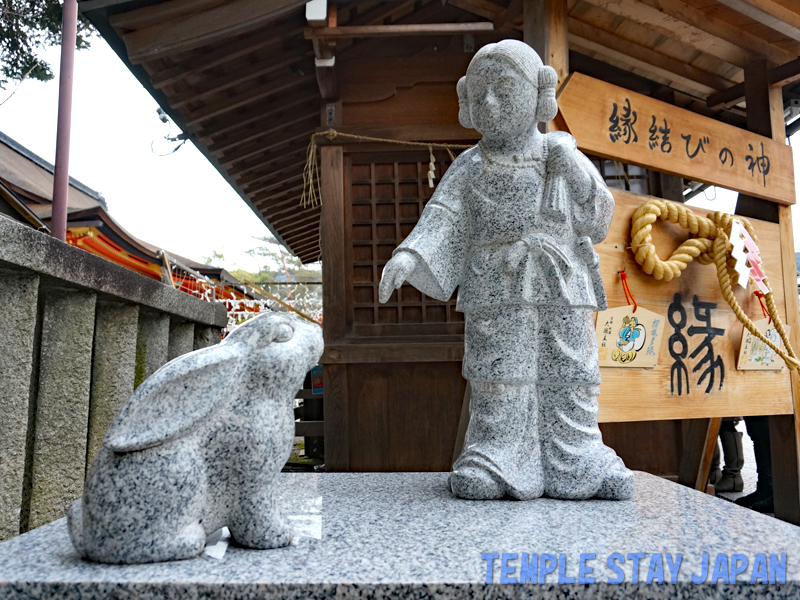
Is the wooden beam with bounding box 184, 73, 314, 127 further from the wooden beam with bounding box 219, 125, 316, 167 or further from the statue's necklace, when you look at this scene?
the statue's necklace

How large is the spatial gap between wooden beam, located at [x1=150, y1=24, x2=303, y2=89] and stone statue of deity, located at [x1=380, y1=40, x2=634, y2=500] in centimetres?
264

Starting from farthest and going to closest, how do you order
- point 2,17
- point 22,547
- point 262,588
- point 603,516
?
point 2,17, point 603,516, point 22,547, point 262,588

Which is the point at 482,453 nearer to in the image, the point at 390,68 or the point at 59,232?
the point at 59,232

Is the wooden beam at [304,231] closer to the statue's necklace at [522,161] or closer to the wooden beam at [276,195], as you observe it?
the wooden beam at [276,195]

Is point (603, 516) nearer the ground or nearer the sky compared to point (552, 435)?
nearer the ground

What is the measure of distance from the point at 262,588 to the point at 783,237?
14.5ft

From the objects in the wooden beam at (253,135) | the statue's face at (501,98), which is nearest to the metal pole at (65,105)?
the statue's face at (501,98)

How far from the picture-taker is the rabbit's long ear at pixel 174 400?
155cm

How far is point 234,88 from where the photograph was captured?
546cm

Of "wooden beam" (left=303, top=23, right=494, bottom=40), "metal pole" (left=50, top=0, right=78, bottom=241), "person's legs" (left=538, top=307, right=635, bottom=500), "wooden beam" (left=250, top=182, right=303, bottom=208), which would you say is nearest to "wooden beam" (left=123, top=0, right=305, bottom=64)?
"wooden beam" (left=303, top=23, right=494, bottom=40)

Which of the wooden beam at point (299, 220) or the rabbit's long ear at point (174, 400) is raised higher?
the wooden beam at point (299, 220)

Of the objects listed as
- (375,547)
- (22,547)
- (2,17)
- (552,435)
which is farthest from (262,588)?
(2,17)

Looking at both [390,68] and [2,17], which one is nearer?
[390,68]

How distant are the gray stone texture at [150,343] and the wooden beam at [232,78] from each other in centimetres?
292
